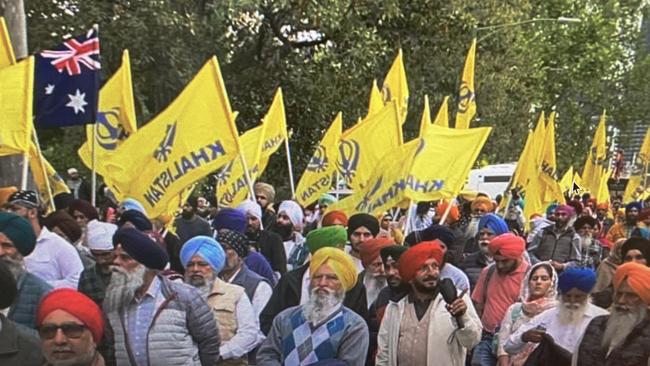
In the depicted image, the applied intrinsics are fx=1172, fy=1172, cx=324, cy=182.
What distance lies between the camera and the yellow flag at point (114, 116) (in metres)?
12.2

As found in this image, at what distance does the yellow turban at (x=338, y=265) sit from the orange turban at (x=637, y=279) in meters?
1.35

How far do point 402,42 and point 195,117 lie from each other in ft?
48.3

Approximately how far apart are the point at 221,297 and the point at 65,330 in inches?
82.2

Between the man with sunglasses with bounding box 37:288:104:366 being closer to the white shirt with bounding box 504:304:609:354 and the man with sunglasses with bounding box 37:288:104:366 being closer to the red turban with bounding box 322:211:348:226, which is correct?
the white shirt with bounding box 504:304:609:354

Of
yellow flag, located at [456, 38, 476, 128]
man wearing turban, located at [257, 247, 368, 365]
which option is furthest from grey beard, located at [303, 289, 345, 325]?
yellow flag, located at [456, 38, 476, 128]

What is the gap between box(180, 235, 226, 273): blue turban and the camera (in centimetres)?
654

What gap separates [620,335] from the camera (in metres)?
5.42

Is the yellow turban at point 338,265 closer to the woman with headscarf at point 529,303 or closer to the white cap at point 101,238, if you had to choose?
the woman with headscarf at point 529,303

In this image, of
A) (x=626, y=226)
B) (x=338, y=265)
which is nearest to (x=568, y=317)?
(x=338, y=265)

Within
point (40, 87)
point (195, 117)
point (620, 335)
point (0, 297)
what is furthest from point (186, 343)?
point (40, 87)

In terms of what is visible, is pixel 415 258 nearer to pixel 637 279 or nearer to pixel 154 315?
pixel 637 279

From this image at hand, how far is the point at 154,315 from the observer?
545cm

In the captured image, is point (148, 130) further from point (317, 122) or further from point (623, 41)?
point (623, 41)

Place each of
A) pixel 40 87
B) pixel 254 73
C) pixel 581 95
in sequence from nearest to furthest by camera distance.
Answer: pixel 40 87
pixel 254 73
pixel 581 95
